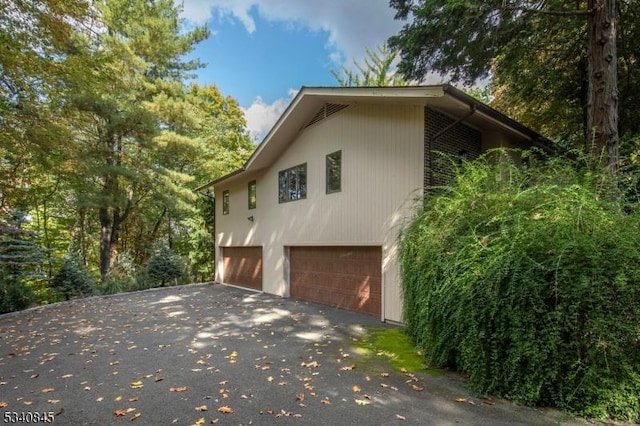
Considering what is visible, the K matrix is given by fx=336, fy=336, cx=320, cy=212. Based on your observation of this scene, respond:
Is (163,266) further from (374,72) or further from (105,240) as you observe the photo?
(374,72)

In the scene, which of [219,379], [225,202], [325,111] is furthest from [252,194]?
[219,379]

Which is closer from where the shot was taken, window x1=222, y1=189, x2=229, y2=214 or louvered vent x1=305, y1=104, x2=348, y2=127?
louvered vent x1=305, y1=104, x2=348, y2=127

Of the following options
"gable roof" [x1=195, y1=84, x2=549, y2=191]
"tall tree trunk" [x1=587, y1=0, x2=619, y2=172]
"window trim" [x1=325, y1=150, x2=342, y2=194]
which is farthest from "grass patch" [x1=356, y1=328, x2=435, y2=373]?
"tall tree trunk" [x1=587, y1=0, x2=619, y2=172]

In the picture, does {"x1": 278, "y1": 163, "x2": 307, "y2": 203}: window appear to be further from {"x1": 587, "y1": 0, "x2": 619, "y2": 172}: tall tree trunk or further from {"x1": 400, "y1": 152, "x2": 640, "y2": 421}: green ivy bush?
{"x1": 587, "y1": 0, "x2": 619, "y2": 172}: tall tree trunk

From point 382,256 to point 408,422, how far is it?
4504mm

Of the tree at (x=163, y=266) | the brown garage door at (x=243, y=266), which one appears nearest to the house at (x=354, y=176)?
the brown garage door at (x=243, y=266)

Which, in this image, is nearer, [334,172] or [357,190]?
[357,190]

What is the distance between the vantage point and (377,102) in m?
7.89

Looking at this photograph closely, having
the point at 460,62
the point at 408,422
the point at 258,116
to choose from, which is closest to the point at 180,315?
the point at 408,422

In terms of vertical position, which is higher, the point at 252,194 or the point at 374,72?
the point at 374,72

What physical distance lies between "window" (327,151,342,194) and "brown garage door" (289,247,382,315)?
5.37 feet

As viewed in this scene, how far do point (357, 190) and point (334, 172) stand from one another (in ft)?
3.56

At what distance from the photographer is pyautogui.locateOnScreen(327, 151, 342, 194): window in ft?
29.1

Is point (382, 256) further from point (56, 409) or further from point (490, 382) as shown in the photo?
point (56, 409)
